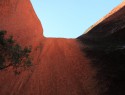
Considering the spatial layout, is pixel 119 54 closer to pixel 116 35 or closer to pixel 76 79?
pixel 76 79

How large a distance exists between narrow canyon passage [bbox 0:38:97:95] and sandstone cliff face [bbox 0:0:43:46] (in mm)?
3756

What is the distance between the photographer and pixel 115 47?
96.6ft

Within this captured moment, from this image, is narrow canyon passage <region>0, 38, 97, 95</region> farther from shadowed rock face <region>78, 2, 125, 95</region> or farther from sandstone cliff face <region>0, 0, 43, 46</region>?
sandstone cliff face <region>0, 0, 43, 46</region>

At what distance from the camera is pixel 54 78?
26.3 metres

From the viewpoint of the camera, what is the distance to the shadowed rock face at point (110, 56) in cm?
2308

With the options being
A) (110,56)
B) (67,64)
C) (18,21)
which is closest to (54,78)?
(67,64)

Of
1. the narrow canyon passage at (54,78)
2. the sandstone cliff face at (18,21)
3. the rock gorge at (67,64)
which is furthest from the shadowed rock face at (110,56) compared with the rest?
the sandstone cliff face at (18,21)

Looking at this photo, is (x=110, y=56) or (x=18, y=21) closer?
(x=110, y=56)

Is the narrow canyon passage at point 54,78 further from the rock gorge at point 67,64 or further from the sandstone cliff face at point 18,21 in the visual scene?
the sandstone cliff face at point 18,21

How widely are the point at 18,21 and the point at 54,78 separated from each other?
521 inches

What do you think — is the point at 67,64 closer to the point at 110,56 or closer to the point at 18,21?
the point at 110,56

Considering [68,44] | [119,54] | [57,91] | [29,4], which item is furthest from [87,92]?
[29,4]

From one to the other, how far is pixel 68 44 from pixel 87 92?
567 inches

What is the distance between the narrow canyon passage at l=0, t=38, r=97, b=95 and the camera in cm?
2423
